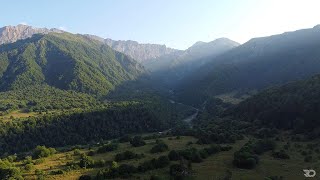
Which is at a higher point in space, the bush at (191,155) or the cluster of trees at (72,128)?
the bush at (191,155)

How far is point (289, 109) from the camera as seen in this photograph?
12206cm

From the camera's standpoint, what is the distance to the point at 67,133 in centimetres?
17050

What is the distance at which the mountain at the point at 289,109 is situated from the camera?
11175 cm

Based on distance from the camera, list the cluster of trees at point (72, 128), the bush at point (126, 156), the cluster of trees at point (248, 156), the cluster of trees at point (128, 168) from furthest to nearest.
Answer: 1. the cluster of trees at point (72, 128)
2. the bush at point (126, 156)
3. the cluster of trees at point (248, 156)
4. the cluster of trees at point (128, 168)

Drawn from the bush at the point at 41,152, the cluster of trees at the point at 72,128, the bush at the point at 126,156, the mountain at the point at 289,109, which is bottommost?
the cluster of trees at the point at 72,128

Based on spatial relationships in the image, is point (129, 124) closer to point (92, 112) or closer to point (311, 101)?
point (92, 112)

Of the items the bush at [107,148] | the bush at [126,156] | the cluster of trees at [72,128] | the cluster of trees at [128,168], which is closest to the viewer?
the cluster of trees at [128,168]

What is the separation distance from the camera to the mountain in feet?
367

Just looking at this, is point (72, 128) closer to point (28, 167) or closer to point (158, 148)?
point (158, 148)

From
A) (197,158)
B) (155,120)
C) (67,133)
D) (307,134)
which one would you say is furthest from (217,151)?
(155,120)

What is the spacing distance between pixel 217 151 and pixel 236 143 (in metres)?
14.2

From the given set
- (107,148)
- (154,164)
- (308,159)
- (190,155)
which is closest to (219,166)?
(190,155)

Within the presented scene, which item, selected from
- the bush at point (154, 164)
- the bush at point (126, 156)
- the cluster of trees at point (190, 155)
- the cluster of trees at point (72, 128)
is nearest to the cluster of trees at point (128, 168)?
the bush at point (154, 164)

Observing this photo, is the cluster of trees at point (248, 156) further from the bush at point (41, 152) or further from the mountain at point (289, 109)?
the bush at point (41, 152)
